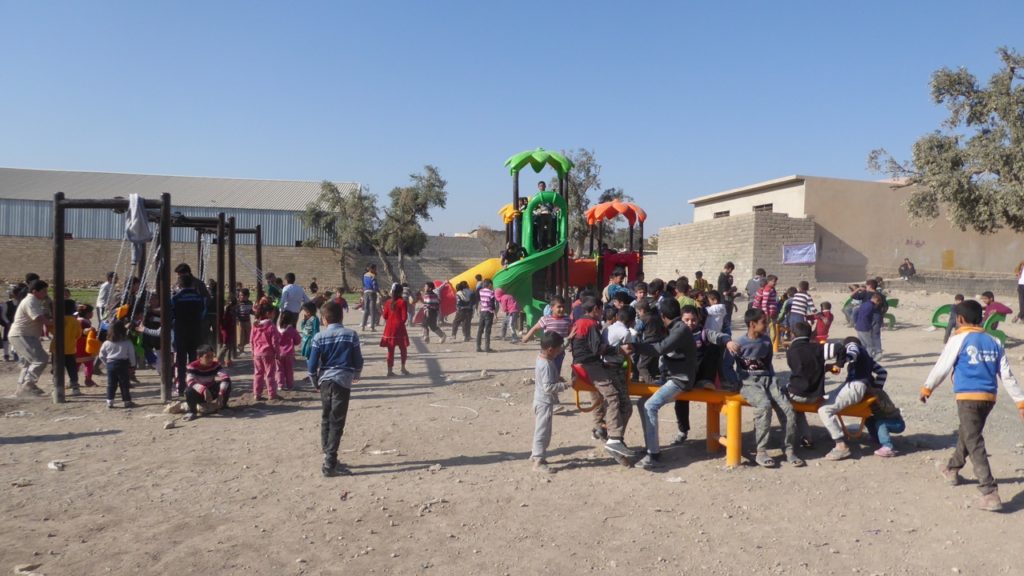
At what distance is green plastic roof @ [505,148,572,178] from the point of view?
1580cm

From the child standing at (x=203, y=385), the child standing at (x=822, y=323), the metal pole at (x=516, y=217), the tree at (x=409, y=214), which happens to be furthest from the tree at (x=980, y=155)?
the tree at (x=409, y=214)

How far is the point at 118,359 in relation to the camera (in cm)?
838

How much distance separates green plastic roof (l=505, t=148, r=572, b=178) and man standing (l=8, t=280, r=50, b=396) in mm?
9613

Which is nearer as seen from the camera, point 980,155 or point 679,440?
point 679,440

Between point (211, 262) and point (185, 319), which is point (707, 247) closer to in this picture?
point (185, 319)

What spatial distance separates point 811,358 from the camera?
20.9ft

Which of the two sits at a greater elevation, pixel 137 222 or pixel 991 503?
pixel 137 222

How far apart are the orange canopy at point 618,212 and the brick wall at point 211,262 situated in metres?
22.0

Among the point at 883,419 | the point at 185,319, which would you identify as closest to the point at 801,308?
the point at 883,419

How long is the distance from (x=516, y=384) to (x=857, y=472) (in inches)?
199

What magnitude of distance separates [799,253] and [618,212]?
12402mm

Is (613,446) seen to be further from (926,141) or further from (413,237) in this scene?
(413,237)

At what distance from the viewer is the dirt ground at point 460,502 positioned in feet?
14.5

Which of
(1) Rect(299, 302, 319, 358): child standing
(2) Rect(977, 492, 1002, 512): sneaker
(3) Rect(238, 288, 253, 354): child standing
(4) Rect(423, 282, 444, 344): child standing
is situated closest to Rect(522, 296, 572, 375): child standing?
(1) Rect(299, 302, 319, 358): child standing
